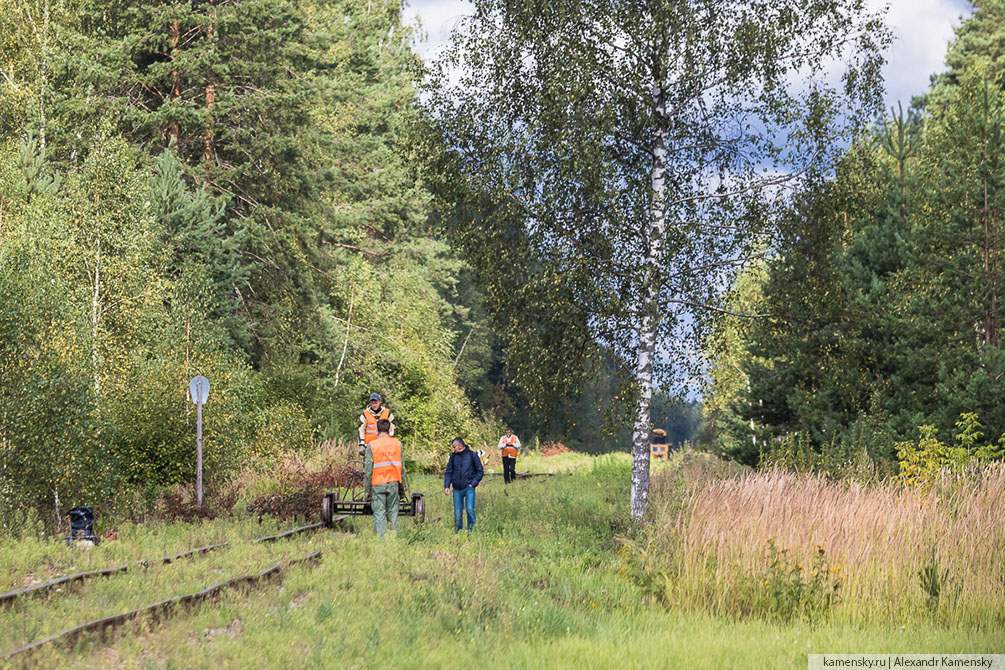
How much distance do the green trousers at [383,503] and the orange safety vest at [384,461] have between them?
10 cm

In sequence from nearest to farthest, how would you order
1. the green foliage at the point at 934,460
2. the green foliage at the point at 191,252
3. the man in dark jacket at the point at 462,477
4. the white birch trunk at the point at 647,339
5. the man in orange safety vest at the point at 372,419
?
1. the green foliage at the point at 934,460
2. the man in orange safety vest at the point at 372,419
3. the white birch trunk at the point at 647,339
4. the man in dark jacket at the point at 462,477
5. the green foliage at the point at 191,252

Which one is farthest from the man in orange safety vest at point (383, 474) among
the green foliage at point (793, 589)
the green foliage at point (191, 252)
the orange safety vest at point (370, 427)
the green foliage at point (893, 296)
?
the green foliage at point (893, 296)

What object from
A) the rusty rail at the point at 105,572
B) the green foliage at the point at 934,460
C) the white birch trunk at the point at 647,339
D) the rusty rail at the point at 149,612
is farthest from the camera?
the white birch trunk at the point at 647,339

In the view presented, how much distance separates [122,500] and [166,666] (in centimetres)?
1120

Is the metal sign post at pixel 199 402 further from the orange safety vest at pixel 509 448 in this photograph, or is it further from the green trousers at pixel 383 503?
the orange safety vest at pixel 509 448

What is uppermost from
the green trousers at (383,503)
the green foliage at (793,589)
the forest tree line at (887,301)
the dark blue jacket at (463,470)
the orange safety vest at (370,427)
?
the forest tree line at (887,301)

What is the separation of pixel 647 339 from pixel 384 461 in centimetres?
509

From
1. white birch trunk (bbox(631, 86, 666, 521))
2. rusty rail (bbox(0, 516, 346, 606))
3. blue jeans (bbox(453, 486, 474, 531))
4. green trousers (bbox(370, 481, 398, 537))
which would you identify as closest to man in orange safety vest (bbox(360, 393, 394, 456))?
green trousers (bbox(370, 481, 398, 537))

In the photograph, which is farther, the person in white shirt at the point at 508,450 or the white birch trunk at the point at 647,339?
the person in white shirt at the point at 508,450

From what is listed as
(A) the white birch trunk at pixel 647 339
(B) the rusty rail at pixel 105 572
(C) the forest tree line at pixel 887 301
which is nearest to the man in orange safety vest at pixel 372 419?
(B) the rusty rail at pixel 105 572

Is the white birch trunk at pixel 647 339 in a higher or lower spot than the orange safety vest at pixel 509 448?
higher

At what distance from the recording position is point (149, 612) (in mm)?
9938

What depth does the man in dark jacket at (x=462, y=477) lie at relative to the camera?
56.8 ft

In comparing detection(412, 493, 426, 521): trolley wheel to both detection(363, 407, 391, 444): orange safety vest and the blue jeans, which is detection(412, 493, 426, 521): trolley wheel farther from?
detection(363, 407, 391, 444): orange safety vest
